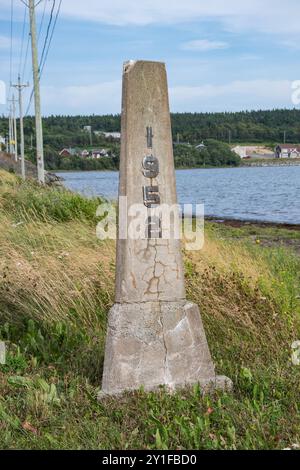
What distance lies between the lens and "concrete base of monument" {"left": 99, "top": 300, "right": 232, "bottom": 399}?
207 inches

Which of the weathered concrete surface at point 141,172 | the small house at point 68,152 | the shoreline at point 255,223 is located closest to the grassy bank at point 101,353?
the weathered concrete surface at point 141,172

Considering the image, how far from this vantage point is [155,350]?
17.6 ft

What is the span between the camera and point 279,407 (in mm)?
4781

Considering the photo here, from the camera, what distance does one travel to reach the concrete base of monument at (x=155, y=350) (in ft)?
17.3

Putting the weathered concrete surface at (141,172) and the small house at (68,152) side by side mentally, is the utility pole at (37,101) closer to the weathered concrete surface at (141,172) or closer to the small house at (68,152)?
the weathered concrete surface at (141,172)

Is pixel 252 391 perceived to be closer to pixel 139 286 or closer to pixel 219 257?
pixel 139 286

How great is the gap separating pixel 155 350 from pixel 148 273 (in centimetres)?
61

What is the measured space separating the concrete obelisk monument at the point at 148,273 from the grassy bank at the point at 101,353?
23cm

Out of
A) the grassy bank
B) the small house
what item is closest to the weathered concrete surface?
the grassy bank

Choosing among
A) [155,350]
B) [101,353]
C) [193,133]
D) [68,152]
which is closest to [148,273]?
[155,350]

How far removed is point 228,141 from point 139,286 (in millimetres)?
122262

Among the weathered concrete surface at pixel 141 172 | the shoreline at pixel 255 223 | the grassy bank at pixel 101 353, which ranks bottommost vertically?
the shoreline at pixel 255 223

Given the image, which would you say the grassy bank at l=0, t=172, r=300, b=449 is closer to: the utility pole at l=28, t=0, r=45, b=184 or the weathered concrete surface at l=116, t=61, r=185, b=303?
the weathered concrete surface at l=116, t=61, r=185, b=303

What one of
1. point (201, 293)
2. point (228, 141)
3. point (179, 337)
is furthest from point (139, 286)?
point (228, 141)
